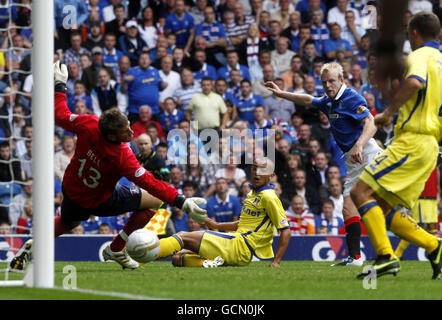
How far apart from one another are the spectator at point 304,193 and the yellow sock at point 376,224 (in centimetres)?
735

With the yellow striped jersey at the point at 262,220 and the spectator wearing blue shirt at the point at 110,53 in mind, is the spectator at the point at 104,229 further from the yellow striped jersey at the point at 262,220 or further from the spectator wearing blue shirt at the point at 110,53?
the yellow striped jersey at the point at 262,220

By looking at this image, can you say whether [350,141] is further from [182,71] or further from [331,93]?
[182,71]

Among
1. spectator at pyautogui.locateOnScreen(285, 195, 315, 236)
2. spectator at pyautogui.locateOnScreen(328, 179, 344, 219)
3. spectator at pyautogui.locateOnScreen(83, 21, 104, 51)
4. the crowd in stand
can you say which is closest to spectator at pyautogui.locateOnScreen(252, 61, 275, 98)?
the crowd in stand

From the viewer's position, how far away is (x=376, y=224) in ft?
22.2

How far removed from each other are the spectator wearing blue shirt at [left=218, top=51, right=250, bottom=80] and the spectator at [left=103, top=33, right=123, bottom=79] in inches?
82.0

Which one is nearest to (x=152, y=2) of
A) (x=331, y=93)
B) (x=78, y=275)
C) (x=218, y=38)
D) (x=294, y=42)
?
(x=218, y=38)

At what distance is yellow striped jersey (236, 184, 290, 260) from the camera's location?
9000mm

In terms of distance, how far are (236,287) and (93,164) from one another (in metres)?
2.36

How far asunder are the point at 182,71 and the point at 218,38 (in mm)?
1520

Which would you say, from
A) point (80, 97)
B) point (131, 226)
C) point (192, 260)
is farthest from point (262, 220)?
point (80, 97)

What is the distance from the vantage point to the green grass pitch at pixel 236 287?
220 inches

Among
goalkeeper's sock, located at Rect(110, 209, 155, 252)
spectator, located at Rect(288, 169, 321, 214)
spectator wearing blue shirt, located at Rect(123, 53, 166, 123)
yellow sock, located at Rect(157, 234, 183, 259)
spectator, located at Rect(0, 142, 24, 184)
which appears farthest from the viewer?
spectator wearing blue shirt, located at Rect(123, 53, 166, 123)

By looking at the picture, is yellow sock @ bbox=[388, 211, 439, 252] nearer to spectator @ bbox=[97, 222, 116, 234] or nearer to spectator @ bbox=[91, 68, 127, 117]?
spectator @ bbox=[97, 222, 116, 234]

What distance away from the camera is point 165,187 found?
7.34 m
